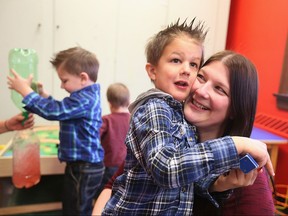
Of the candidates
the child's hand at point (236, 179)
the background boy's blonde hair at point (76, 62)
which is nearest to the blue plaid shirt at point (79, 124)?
the background boy's blonde hair at point (76, 62)

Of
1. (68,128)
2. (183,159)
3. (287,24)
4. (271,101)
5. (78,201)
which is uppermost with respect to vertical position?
(287,24)

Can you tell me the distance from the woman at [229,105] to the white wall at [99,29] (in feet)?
6.54

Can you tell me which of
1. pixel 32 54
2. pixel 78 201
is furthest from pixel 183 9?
pixel 78 201

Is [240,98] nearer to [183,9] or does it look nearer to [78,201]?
[78,201]

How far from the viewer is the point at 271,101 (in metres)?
2.05

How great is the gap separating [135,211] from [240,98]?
396 millimetres

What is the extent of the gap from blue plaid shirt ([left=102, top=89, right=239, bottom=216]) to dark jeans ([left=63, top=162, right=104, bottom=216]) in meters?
0.88

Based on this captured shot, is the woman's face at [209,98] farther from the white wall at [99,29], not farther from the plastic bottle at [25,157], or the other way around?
the white wall at [99,29]

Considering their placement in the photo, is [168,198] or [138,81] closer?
[168,198]

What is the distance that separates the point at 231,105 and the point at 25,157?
128cm

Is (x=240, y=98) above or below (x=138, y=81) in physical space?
above

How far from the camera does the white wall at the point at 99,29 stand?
2371 mm

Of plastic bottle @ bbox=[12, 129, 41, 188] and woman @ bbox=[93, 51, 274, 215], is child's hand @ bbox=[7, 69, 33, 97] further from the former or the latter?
woman @ bbox=[93, 51, 274, 215]

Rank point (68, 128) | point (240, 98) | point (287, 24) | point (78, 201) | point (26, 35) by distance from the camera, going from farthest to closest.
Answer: point (26, 35)
point (287, 24)
point (78, 201)
point (68, 128)
point (240, 98)
